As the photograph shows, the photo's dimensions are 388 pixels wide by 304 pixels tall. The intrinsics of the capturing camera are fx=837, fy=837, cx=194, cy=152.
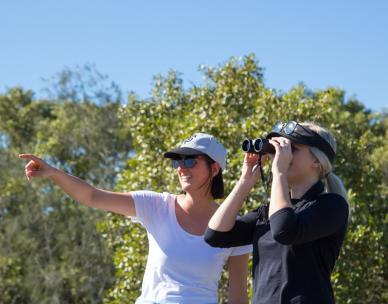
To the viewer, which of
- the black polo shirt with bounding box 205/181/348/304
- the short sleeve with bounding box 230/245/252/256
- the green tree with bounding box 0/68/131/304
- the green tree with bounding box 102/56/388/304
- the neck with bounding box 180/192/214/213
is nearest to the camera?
the black polo shirt with bounding box 205/181/348/304

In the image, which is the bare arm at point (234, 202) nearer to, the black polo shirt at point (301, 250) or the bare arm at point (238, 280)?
the black polo shirt at point (301, 250)

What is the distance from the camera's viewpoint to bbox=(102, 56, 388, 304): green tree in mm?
10344


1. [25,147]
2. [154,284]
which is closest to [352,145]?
[154,284]

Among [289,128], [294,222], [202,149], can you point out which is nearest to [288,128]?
[289,128]

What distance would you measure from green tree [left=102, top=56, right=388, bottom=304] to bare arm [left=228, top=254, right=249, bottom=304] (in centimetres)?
556

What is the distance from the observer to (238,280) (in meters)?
3.94

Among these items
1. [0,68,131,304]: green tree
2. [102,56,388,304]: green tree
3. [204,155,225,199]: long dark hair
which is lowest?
[204,155,225,199]: long dark hair

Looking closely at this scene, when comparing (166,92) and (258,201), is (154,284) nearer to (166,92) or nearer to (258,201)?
(258,201)

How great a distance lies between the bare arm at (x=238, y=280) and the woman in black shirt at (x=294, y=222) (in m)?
0.56

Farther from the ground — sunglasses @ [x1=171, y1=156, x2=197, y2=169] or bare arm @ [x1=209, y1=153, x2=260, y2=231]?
sunglasses @ [x1=171, y1=156, x2=197, y2=169]

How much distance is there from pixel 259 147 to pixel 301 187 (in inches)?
8.9

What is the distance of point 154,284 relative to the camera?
151 inches

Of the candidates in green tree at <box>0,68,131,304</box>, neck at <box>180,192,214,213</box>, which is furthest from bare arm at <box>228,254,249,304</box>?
green tree at <box>0,68,131,304</box>

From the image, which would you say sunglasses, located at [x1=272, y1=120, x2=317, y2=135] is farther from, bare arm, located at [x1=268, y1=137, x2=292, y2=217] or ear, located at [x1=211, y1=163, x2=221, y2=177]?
ear, located at [x1=211, y1=163, x2=221, y2=177]
